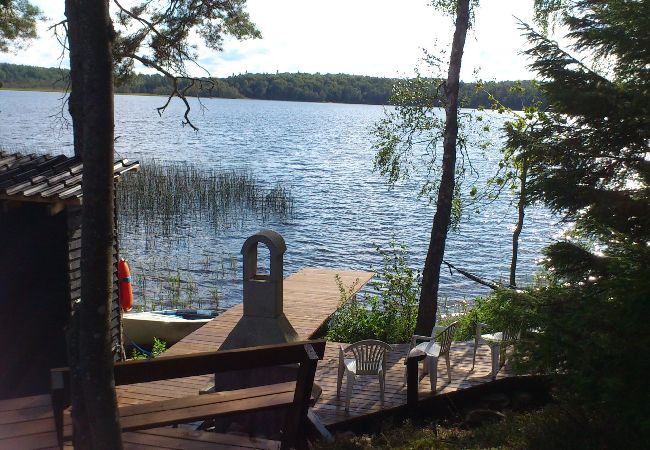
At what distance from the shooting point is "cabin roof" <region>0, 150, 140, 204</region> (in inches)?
256

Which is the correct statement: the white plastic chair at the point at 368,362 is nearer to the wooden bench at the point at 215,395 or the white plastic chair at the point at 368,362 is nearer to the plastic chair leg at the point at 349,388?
the plastic chair leg at the point at 349,388

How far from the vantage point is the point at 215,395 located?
4.88 metres

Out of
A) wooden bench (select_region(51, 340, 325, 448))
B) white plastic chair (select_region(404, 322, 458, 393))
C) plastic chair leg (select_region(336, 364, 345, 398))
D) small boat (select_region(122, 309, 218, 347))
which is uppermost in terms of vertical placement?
wooden bench (select_region(51, 340, 325, 448))

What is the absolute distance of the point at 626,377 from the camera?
4145mm

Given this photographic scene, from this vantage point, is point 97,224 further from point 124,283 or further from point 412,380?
point 124,283

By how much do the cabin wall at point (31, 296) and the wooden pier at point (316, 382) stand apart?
1.00 meters

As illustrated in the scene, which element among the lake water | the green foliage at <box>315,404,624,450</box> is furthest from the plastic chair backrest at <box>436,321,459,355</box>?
the lake water

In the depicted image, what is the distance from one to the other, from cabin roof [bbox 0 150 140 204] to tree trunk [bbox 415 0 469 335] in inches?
178

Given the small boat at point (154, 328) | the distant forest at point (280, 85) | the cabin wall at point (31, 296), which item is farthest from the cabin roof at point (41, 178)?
the distant forest at point (280, 85)

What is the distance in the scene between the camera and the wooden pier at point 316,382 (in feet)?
15.0

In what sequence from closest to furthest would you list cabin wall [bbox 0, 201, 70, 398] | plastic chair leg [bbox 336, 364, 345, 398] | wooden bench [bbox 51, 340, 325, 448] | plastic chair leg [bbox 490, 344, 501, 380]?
wooden bench [bbox 51, 340, 325, 448]
cabin wall [bbox 0, 201, 70, 398]
plastic chair leg [bbox 336, 364, 345, 398]
plastic chair leg [bbox 490, 344, 501, 380]

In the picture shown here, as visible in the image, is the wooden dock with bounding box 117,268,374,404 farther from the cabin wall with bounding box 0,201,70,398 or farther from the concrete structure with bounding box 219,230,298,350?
the concrete structure with bounding box 219,230,298,350

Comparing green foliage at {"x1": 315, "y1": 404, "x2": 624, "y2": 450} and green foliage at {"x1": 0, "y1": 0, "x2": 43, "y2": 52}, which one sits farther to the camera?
green foliage at {"x1": 0, "y1": 0, "x2": 43, "y2": 52}

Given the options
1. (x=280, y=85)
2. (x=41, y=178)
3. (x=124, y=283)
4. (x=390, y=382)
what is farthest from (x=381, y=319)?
(x=280, y=85)
